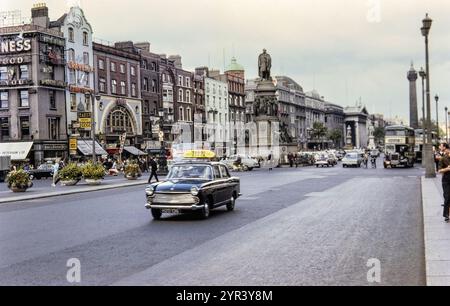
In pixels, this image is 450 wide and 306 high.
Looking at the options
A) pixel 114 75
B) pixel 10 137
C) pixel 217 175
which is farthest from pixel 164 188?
pixel 114 75

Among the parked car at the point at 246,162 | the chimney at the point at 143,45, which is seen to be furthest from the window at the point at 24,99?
the chimney at the point at 143,45

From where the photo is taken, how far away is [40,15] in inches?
2406

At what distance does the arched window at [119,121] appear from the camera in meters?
66.8

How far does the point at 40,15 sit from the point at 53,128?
1295 centimetres

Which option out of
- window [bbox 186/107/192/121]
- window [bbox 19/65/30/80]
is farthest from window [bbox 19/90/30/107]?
window [bbox 186/107/192/121]

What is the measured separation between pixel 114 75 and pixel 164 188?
55.2 m

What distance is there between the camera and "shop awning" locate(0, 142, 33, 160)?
5456 centimetres

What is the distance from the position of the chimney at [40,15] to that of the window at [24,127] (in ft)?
35.8

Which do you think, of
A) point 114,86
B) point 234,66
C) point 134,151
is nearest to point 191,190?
point 134,151

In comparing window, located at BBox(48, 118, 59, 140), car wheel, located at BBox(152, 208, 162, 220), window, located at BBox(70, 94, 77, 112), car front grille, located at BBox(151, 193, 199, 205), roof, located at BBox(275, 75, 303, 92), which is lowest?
car wheel, located at BBox(152, 208, 162, 220)

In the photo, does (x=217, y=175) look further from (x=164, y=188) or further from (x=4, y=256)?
(x=4, y=256)

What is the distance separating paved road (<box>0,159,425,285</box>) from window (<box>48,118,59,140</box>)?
127 feet

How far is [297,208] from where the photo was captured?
18391mm

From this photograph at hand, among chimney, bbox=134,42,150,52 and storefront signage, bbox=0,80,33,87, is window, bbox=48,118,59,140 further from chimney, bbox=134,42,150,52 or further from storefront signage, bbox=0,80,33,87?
chimney, bbox=134,42,150,52
